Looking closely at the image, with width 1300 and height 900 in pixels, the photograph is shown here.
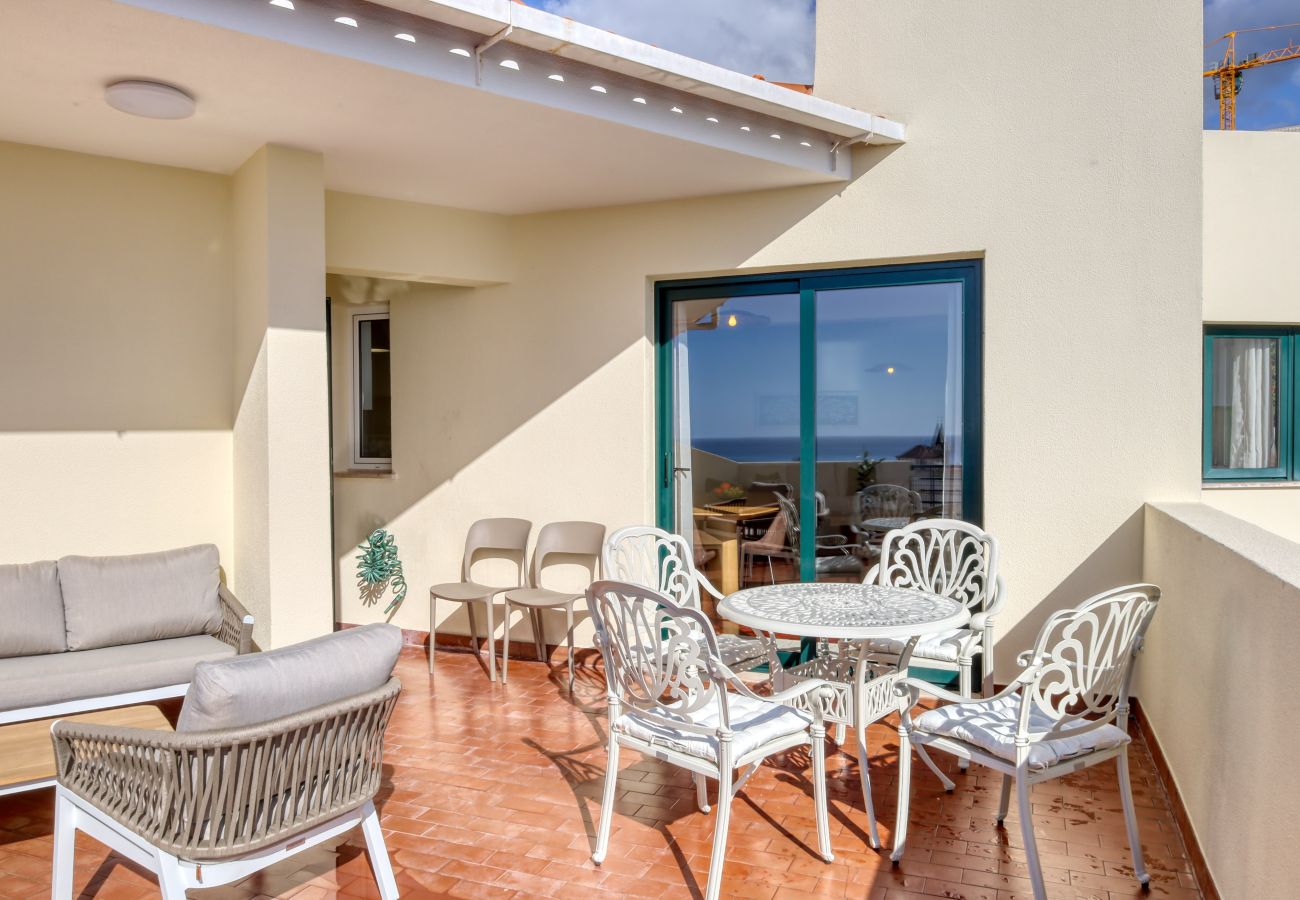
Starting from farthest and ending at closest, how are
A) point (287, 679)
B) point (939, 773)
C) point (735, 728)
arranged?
1. point (939, 773)
2. point (735, 728)
3. point (287, 679)

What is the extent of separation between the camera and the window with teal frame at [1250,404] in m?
5.94

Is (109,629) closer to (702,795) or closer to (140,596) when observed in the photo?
(140,596)

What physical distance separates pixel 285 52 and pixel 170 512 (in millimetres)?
2741

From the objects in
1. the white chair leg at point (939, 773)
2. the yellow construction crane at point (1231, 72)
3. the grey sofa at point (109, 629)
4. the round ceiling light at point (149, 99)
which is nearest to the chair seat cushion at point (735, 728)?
the white chair leg at point (939, 773)

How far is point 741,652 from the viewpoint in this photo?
13.7ft

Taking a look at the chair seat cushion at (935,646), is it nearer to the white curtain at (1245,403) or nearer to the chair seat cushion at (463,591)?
the chair seat cushion at (463,591)

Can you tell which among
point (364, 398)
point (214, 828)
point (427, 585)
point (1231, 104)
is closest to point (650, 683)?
point (214, 828)

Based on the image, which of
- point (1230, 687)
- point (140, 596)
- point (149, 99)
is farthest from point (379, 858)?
point (149, 99)

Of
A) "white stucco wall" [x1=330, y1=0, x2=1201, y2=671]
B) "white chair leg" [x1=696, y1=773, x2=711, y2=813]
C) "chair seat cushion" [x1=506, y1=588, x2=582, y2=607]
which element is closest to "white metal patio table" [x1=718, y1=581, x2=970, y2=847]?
"white chair leg" [x1=696, y1=773, x2=711, y2=813]

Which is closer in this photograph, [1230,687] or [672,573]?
[1230,687]

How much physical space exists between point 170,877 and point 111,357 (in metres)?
3.32

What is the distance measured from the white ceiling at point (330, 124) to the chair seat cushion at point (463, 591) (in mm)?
2484

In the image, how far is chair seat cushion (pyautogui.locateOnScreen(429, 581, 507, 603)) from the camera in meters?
5.66

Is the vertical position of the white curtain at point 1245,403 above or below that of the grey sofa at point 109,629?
above
